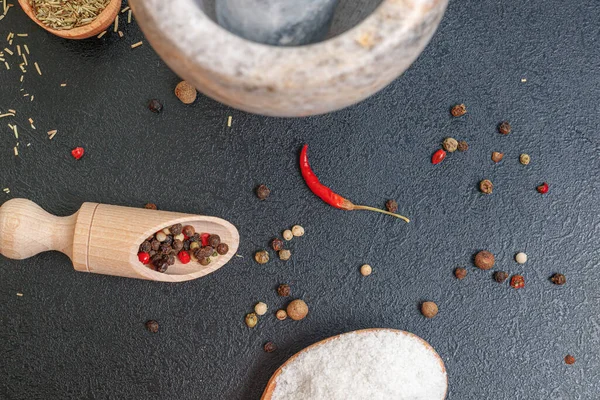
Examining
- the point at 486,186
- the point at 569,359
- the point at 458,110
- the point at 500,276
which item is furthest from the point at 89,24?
the point at 569,359

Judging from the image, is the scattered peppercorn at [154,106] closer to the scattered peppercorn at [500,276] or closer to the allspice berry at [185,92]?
the allspice berry at [185,92]

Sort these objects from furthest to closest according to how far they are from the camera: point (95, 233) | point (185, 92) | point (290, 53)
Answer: point (185, 92), point (95, 233), point (290, 53)

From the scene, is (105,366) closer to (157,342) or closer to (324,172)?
(157,342)

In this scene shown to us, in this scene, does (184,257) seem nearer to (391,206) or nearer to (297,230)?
(297,230)

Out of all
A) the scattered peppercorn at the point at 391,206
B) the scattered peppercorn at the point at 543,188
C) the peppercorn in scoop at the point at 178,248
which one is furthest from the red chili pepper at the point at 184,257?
the scattered peppercorn at the point at 543,188

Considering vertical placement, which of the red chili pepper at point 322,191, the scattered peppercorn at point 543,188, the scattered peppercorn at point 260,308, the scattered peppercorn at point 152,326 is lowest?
the scattered peppercorn at point 152,326

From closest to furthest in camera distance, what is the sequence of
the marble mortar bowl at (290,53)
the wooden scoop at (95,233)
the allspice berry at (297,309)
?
the marble mortar bowl at (290,53)
the wooden scoop at (95,233)
the allspice berry at (297,309)
